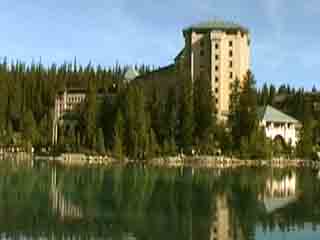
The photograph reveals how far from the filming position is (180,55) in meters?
95.5

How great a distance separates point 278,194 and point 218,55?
5522cm

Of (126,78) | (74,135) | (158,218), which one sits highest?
(126,78)

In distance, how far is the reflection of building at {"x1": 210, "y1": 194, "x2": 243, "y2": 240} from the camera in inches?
760

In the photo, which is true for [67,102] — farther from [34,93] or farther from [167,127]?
[167,127]

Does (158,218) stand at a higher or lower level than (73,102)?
lower

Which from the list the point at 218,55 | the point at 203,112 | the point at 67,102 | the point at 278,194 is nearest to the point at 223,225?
the point at 278,194

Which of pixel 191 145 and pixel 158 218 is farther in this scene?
pixel 191 145

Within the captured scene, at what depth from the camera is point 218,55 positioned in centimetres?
8738

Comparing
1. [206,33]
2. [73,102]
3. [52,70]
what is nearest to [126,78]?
[52,70]

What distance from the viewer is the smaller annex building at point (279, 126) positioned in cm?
8594

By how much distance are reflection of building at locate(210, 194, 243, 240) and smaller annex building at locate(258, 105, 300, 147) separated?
2336 inches

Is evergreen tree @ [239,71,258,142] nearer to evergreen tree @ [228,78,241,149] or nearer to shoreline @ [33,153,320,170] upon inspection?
evergreen tree @ [228,78,241,149]

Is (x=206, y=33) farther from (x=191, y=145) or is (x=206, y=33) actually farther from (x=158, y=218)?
(x=158, y=218)

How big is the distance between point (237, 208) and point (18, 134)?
225 feet
